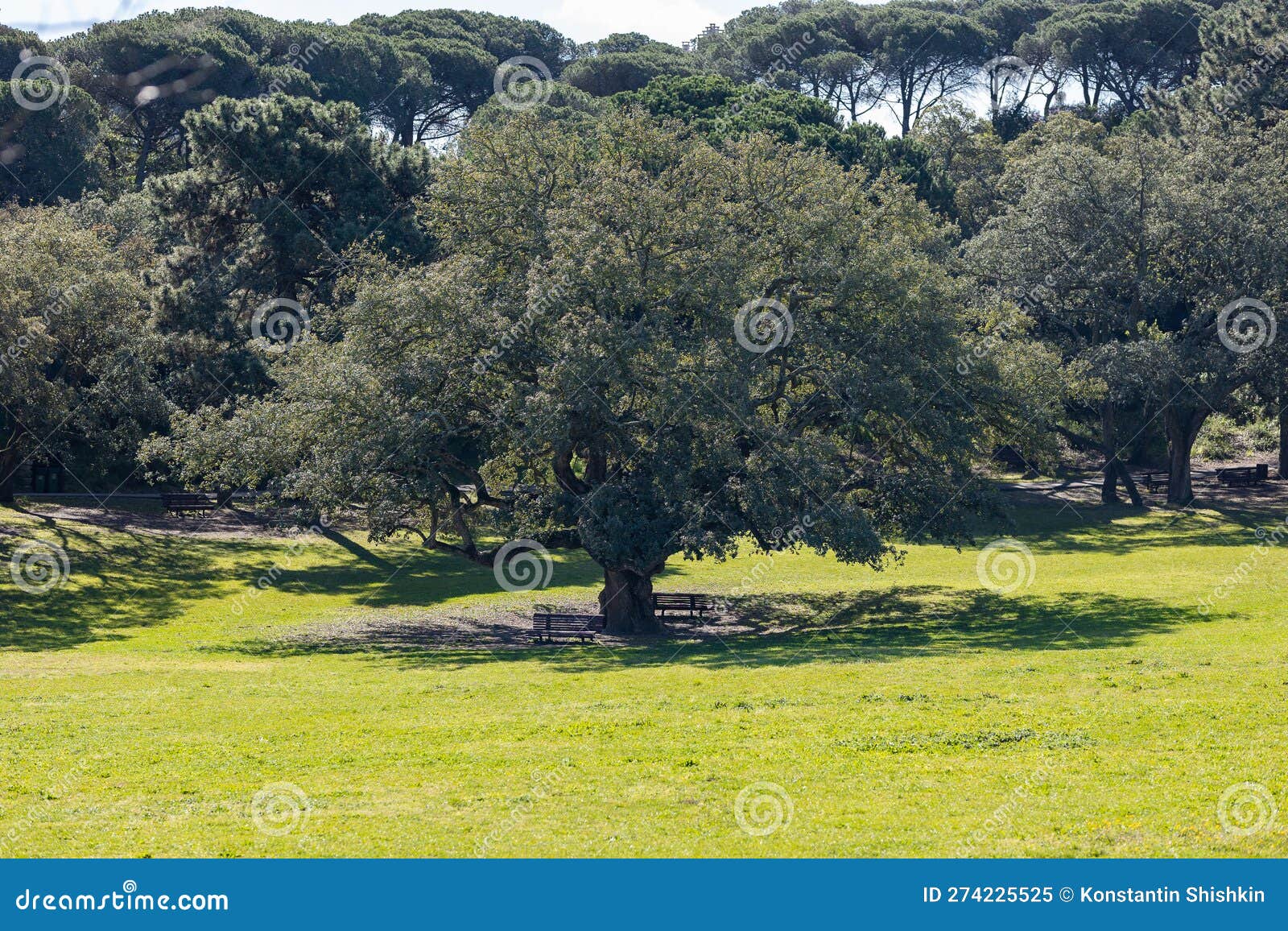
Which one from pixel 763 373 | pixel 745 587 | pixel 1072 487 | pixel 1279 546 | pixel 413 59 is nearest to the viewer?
pixel 763 373

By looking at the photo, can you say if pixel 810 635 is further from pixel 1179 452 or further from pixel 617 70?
pixel 617 70

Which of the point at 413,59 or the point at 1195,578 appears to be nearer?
the point at 1195,578

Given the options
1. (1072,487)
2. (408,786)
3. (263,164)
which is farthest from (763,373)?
(1072,487)

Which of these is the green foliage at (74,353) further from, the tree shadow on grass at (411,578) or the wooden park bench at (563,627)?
the wooden park bench at (563,627)

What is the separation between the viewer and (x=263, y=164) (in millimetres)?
51844

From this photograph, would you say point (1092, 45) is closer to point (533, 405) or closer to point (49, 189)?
point (49, 189)

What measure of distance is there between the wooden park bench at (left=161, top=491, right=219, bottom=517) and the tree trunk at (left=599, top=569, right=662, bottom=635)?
24168 millimetres

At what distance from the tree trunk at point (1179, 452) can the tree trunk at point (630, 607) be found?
3451 cm

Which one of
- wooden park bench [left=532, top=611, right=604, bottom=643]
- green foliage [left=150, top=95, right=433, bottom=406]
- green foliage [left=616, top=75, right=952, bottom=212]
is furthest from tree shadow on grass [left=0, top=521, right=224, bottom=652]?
green foliage [left=616, top=75, right=952, bottom=212]

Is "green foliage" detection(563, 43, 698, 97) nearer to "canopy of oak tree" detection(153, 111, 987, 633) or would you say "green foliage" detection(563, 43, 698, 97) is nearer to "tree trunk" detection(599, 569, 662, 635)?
"canopy of oak tree" detection(153, 111, 987, 633)

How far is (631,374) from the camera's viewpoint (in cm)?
2955

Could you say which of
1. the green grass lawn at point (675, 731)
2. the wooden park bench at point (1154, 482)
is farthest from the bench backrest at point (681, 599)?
the wooden park bench at point (1154, 482)

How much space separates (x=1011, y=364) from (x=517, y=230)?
1479cm

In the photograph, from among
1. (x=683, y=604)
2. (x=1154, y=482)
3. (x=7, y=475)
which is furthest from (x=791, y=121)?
(x=7, y=475)
